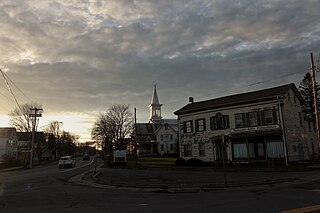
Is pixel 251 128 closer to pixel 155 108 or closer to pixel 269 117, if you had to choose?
pixel 269 117

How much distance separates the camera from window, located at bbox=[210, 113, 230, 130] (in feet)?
133

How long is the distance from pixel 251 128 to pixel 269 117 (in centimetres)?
247

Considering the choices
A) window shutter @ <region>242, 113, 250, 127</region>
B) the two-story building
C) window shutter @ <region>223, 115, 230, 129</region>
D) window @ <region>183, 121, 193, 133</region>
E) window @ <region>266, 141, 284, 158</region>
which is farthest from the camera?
window @ <region>183, 121, 193, 133</region>

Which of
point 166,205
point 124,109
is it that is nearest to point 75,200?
point 166,205

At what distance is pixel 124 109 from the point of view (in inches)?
2874

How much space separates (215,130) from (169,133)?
189 feet

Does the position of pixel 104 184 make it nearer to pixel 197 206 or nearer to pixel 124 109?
pixel 197 206

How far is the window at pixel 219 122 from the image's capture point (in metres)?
40.6

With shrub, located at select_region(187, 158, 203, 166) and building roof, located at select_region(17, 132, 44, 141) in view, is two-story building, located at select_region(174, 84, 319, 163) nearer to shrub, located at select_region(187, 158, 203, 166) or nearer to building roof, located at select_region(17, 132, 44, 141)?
shrub, located at select_region(187, 158, 203, 166)

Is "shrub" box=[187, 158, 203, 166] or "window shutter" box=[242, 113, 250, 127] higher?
"window shutter" box=[242, 113, 250, 127]

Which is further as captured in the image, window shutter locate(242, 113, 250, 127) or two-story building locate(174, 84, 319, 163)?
window shutter locate(242, 113, 250, 127)

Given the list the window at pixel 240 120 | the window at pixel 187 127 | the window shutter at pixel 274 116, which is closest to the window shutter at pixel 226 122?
the window at pixel 240 120

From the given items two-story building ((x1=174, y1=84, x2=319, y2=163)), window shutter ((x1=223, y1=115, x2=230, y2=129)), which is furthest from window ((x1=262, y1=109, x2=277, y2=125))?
window shutter ((x1=223, y1=115, x2=230, y2=129))

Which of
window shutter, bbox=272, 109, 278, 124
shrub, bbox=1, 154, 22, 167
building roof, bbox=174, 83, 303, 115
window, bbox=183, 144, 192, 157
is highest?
building roof, bbox=174, 83, 303, 115
